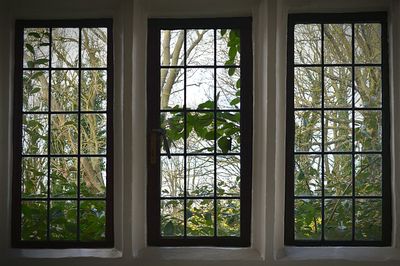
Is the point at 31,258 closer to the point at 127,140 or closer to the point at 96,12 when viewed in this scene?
the point at 127,140

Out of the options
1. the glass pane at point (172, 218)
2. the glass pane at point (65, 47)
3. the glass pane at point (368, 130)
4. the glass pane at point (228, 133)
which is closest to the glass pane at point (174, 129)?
the glass pane at point (228, 133)

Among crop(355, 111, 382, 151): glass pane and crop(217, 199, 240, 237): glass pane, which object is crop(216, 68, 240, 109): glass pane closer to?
crop(217, 199, 240, 237): glass pane

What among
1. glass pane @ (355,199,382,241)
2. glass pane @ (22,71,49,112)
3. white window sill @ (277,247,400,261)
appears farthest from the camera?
glass pane @ (22,71,49,112)

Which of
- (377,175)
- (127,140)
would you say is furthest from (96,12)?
(377,175)

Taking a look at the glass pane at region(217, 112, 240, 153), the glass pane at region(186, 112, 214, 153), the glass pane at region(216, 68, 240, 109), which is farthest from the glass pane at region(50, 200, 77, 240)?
the glass pane at region(216, 68, 240, 109)

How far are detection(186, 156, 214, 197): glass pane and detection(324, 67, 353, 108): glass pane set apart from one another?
95cm

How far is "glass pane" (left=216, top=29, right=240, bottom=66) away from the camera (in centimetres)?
402

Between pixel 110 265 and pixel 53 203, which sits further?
pixel 53 203

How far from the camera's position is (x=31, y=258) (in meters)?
3.83

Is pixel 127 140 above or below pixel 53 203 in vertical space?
above

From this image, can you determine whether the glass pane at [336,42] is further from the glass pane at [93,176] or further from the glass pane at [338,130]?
the glass pane at [93,176]

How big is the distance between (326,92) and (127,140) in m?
1.45

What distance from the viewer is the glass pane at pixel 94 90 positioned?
4.04m

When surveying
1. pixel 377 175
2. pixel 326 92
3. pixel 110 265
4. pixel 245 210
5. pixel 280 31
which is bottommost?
pixel 110 265
